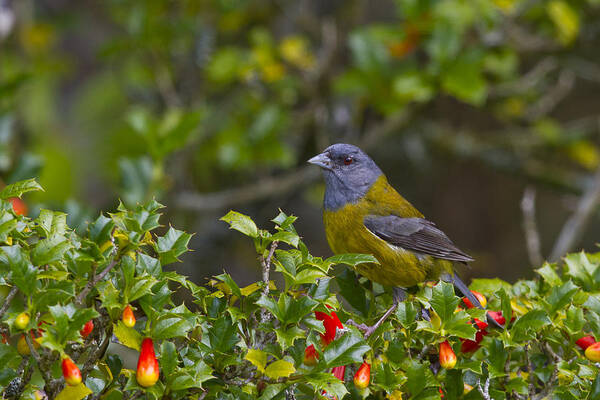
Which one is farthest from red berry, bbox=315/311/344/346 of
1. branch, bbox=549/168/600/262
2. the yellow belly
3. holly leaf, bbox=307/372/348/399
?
branch, bbox=549/168/600/262

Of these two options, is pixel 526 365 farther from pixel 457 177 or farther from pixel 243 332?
pixel 457 177

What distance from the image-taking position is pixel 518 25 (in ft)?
16.2

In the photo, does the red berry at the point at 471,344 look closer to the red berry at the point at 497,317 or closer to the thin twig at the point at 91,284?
the red berry at the point at 497,317

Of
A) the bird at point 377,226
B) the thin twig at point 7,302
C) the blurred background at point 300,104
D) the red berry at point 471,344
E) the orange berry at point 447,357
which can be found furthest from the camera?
the blurred background at point 300,104

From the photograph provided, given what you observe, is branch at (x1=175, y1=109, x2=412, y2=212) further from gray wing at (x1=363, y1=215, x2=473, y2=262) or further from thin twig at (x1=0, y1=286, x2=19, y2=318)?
thin twig at (x1=0, y1=286, x2=19, y2=318)

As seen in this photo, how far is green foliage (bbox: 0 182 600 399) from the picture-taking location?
1.73 m

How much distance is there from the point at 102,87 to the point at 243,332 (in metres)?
5.81

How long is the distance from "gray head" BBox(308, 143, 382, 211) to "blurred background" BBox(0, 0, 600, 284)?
2.61 ft

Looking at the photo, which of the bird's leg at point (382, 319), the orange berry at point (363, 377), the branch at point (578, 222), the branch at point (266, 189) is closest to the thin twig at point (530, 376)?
the bird's leg at point (382, 319)

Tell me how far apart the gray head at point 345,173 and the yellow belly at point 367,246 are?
0.08m

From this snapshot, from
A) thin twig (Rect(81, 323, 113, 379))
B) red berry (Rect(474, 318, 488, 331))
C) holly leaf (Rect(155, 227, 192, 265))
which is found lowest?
red berry (Rect(474, 318, 488, 331))

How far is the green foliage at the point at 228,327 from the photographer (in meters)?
1.73

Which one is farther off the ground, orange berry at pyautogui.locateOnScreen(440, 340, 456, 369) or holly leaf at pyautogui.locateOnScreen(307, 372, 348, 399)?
holly leaf at pyautogui.locateOnScreen(307, 372, 348, 399)

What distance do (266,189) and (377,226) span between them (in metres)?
2.13
